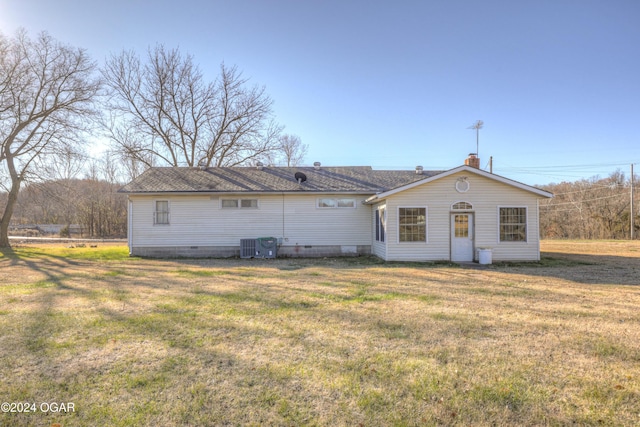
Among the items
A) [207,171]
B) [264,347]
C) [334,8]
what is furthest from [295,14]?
[264,347]

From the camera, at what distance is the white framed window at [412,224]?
12641mm

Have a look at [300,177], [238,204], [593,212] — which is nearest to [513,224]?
[300,177]

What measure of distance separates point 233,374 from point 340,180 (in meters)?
13.4

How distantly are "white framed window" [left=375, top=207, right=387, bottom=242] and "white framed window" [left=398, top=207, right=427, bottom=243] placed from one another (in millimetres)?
578

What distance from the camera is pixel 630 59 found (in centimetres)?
1429

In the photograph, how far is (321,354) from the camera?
3.81m

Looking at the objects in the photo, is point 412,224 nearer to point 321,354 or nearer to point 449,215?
point 449,215

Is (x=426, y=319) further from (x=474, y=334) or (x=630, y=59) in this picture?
(x=630, y=59)

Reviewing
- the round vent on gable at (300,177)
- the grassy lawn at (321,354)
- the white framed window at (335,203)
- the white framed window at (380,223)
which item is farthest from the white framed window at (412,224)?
the round vent on gable at (300,177)

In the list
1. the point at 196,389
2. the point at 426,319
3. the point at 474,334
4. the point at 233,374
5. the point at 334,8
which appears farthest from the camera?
the point at 334,8

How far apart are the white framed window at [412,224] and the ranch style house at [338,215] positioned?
4cm

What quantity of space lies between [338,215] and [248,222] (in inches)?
161

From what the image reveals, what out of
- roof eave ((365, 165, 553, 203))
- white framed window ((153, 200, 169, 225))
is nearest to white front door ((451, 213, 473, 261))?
roof eave ((365, 165, 553, 203))

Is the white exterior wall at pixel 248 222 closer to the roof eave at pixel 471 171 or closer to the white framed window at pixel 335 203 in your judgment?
the white framed window at pixel 335 203
